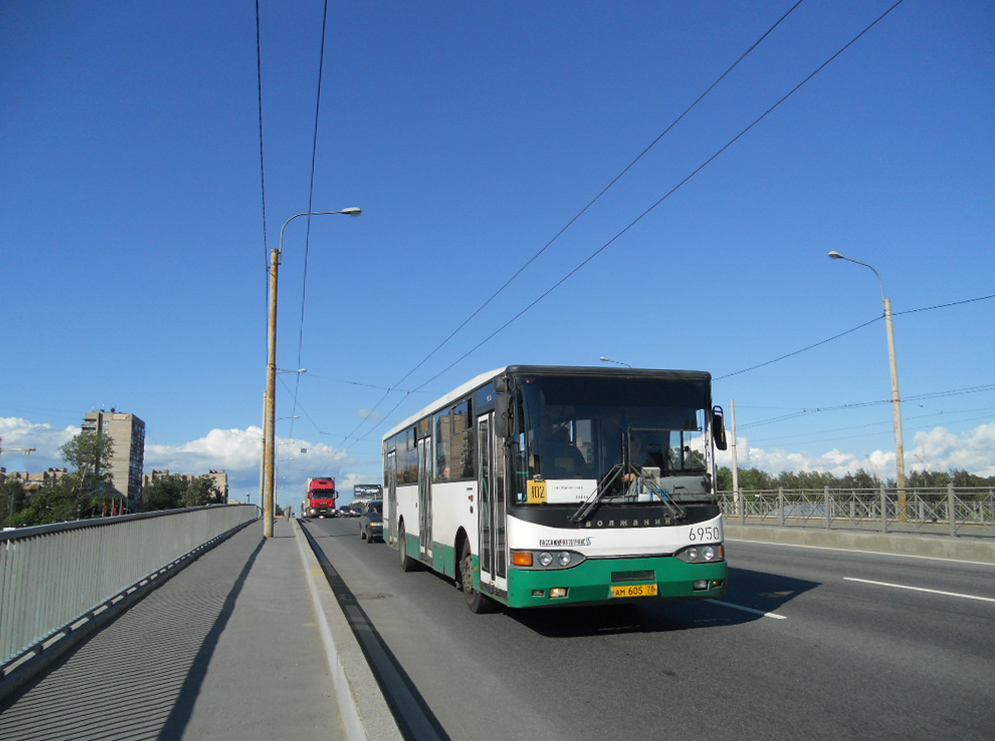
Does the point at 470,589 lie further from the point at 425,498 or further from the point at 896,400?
the point at 896,400

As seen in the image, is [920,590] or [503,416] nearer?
[503,416]

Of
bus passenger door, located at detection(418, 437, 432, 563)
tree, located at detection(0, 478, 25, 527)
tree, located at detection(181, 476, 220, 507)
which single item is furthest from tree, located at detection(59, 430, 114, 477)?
bus passenger door, located at detection(418, 437, 432, 563)

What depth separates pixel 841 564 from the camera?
16.1 metres

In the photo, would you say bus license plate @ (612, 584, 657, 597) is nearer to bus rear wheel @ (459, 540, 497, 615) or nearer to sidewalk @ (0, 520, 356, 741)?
bus rear wheel @ (459, 540, 497, 615)

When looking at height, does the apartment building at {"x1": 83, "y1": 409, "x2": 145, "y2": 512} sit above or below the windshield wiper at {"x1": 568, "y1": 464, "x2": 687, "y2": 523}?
above

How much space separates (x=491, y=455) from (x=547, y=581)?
179cm

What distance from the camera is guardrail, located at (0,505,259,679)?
21.1 feet

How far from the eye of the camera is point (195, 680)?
6.53 meters

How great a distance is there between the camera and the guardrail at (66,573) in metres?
6.44

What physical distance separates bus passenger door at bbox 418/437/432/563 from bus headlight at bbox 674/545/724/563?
5654mm

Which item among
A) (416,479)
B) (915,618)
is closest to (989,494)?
(915,618)

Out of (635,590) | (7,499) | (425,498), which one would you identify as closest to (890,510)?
(425,498)

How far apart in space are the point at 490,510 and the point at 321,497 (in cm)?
6640

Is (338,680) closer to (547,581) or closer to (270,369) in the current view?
(547,581)
